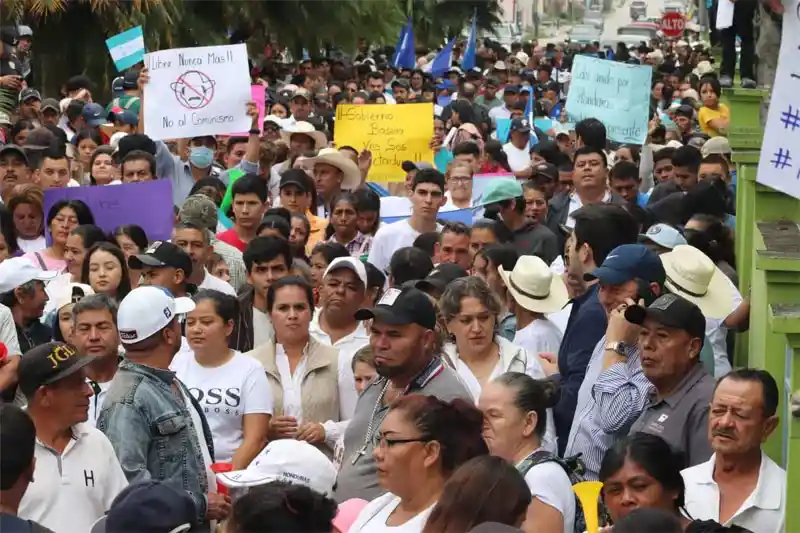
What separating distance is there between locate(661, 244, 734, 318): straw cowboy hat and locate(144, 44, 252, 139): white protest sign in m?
5.81

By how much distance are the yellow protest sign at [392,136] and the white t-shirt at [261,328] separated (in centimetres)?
530

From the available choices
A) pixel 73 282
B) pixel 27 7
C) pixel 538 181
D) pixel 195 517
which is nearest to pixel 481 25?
pixel 27 7

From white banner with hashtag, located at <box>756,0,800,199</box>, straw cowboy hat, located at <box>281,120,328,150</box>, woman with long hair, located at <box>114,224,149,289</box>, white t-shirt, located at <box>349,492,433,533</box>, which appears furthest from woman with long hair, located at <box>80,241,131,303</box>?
straw cowboy hat, located at <box>281,120,328,150</box>

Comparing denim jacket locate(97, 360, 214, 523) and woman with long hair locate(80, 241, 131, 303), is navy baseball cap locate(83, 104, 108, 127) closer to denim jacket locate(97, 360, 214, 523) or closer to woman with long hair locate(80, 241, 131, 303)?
woman with long hair locate(80, 241, 131, 303)

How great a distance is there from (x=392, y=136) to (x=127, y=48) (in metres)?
4.09

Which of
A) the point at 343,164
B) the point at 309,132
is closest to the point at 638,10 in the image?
the point at 309,132

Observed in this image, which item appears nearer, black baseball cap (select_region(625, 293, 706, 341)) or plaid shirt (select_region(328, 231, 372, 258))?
black baseball cap (select_region(625, 293, 706, 341))

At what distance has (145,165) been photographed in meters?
11.2

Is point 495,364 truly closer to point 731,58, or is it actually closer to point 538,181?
point 538,181

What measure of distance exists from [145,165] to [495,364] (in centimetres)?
491

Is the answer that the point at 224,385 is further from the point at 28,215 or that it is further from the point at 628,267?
the point at 28,215

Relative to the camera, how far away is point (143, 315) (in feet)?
19.9

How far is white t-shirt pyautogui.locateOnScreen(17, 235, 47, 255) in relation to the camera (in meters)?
9.93

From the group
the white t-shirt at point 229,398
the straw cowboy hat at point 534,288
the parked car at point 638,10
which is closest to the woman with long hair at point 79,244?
the white t-shirt at point 229,398
